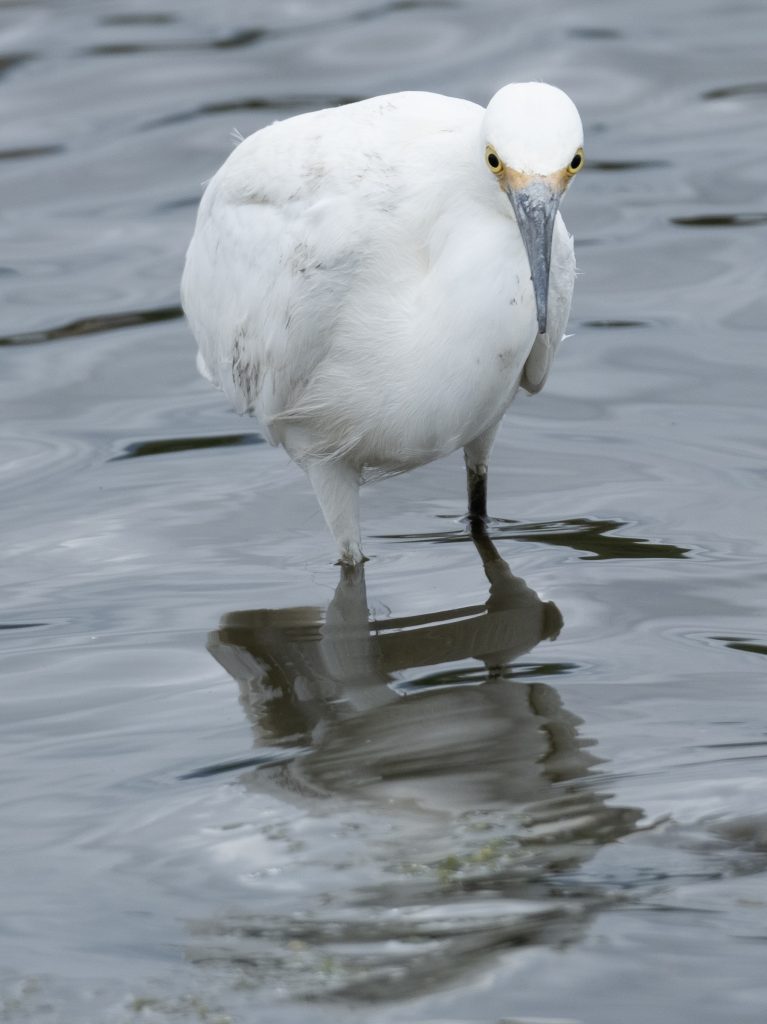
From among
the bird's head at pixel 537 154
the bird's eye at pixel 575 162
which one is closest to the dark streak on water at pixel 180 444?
the bird's head at pixel 537 154

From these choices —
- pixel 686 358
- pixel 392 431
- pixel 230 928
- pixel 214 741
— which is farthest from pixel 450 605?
pixel 686 358

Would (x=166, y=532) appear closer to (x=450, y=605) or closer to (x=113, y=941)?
(x=450, y=605)

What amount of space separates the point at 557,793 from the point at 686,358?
439cm

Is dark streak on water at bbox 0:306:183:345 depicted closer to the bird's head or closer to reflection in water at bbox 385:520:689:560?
reflection in water at bbox 385:520:689:560

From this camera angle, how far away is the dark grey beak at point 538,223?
4895 millimetres

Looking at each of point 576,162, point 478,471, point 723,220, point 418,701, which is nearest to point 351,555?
point 478,471

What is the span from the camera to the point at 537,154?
4852 millimetres

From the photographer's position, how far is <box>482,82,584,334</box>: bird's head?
15.8ft

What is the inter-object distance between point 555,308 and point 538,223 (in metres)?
0.95

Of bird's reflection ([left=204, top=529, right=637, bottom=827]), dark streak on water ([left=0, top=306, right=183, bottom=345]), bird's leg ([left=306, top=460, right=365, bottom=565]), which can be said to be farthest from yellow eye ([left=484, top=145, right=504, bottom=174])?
dark streak on water ([left=0, top=306, right=183, bottom=345])

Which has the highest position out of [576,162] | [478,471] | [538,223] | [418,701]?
[576,162]

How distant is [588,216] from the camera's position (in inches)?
428

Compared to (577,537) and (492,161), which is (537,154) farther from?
(577,537)

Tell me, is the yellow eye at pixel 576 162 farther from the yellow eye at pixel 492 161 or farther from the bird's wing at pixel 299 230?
the bird's wing at pixel 299 230
